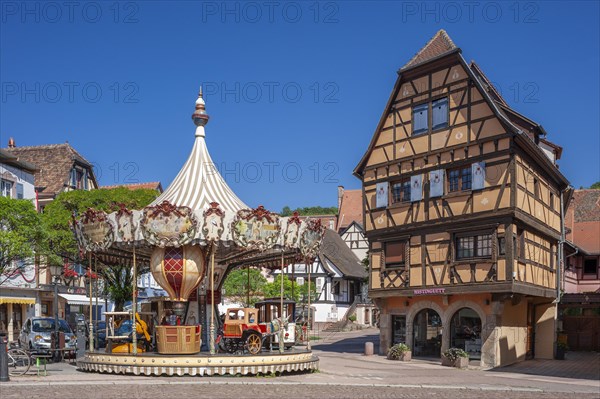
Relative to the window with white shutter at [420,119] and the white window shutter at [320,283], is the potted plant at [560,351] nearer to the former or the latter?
the window with white shutter at [420,119]

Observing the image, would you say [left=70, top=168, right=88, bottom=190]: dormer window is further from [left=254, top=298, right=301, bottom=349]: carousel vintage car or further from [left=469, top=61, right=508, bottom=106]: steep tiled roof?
[left=469, top=61, right=508, bottom=106]: steep tiled roof

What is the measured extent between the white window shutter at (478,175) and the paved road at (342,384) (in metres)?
7.03

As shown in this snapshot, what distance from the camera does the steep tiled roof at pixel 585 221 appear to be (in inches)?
1678

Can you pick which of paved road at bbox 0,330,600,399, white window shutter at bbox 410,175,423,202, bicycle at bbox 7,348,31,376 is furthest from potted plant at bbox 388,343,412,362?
bicycle at bbox 7,348,31,376

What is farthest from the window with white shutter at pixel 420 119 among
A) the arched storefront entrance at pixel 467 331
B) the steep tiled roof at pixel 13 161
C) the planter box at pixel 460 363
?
the steep tiled roof at pixel 13 161

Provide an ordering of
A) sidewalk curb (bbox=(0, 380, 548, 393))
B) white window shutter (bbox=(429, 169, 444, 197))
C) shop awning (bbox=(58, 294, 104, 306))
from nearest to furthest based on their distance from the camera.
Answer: sidewalk curb (bbox=(0, 380, 548, 393)) → white window shutter (bbox=(429, 169, 444, 197)) → shop awning (bbox=(58, 294, 104, 306))

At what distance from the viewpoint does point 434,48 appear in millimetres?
30156

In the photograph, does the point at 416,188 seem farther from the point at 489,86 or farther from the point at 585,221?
the point at 585,221

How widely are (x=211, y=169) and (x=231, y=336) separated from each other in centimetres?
557

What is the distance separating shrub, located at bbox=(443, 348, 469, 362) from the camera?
26.4m

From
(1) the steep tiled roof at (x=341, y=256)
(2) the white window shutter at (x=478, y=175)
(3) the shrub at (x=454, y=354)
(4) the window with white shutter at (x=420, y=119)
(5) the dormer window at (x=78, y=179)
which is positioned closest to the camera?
(3) the shrub at (x=454, y=354)

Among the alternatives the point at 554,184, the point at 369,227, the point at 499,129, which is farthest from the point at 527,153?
the point at 369,227

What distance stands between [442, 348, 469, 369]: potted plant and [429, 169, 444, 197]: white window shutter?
635 centimetres

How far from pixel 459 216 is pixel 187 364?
43.6 ft
